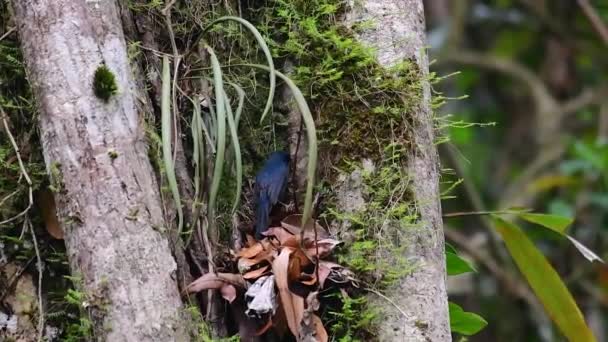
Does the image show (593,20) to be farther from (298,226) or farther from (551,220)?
(298,226)

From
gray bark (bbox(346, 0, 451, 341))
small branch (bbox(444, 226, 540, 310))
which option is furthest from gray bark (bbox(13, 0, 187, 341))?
small branch (bbox(444, 226, 540, 310))

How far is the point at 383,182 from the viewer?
1.79 meters

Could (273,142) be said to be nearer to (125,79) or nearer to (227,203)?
(227,203)

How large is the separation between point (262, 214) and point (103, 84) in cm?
40

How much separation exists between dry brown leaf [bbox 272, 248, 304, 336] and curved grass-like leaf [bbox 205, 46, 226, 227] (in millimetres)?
157

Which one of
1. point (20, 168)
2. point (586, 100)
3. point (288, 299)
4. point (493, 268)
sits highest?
point (20, 168)

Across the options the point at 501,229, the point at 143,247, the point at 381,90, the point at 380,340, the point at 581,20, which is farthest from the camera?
the point at 581,20

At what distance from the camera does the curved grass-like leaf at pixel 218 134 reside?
1656 millimetres

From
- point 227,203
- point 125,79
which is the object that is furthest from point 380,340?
point 125,79

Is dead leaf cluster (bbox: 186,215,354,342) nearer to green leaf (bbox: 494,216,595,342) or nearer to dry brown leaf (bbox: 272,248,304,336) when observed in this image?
dry brown leaf (bbox: 272,248,304,336)

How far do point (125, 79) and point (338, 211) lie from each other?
1.52 feet

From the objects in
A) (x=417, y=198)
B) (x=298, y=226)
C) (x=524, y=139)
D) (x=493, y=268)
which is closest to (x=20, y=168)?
(x=298, y=226)

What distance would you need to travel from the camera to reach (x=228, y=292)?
5.58 feet

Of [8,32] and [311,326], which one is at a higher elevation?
[8,32]
